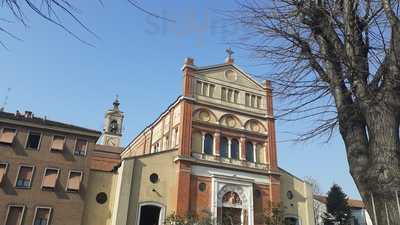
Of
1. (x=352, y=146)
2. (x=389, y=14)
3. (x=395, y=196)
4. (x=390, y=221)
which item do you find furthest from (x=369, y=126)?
(x=389, y=14)

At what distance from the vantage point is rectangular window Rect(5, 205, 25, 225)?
20.1m

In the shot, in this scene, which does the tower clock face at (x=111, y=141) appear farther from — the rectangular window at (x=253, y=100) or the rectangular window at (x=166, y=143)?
the rectangular window at (x=253, y=100)

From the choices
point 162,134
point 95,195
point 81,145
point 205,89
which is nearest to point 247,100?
point 205,89

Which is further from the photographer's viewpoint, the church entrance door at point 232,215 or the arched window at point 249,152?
the arched window at point 249,152

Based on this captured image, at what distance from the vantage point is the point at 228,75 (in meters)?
29.3

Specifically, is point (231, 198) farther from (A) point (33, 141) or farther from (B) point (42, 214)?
(A) point (33, 141)

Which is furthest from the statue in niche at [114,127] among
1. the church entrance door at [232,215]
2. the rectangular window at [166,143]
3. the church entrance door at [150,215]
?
the church entrance door at [232,215]

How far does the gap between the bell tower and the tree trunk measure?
4763cm

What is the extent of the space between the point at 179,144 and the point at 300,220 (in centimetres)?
1184

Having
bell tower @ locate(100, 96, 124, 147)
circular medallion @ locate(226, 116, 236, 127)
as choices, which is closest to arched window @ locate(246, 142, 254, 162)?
circular medallion @ locate(226, 116, 236, 127)

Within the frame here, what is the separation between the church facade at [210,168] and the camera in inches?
912

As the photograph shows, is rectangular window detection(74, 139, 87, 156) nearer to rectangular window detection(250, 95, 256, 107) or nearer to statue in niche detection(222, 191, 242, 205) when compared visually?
statue in niche detection(222, 191, 242, 205)

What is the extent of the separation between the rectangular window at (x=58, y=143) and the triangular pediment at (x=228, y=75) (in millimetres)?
11642

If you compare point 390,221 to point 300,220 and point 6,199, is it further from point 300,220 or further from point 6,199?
point 300,220
